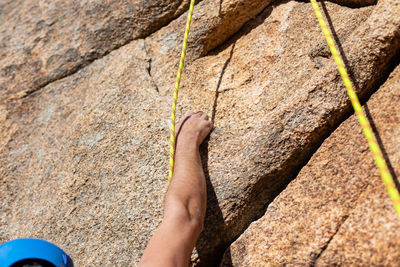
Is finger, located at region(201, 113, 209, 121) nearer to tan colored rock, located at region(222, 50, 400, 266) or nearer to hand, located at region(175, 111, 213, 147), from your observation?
hand, located at region(175, 111, 213, 147)

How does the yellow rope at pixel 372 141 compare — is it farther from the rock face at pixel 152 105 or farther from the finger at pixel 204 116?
the finger at pixel 204 116

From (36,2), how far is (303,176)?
2.82m

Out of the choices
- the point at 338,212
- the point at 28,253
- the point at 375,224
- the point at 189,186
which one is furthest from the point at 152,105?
the point at 375,224

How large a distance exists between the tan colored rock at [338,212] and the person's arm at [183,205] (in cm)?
28

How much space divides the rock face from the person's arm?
11 cm

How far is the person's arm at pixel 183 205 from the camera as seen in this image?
1937mm

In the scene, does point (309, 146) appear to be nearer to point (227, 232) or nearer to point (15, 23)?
point (227, 232)

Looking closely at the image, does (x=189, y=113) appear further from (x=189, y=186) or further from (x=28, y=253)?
(x=28, y=253)

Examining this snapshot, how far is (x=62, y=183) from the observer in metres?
2.68

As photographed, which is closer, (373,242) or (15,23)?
(373,242)

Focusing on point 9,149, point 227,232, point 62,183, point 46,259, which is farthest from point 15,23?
point 227,232

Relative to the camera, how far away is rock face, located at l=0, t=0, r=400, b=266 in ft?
7.04

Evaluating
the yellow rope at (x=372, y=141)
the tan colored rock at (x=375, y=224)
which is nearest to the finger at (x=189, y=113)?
the yellow rope at (x=372, y=141)

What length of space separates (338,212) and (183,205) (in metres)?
0.72
